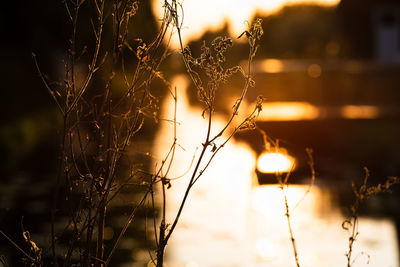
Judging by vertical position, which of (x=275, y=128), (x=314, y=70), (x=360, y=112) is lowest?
(x=275, y=128)

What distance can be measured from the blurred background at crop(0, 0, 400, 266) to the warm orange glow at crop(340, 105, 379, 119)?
0.04 m

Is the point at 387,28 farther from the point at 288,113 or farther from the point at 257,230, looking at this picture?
the point at 257,230

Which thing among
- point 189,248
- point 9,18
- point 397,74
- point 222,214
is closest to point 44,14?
point 9,18

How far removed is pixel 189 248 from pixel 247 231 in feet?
4.39

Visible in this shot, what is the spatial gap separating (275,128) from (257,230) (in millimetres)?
7601

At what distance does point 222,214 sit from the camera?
35.7ft

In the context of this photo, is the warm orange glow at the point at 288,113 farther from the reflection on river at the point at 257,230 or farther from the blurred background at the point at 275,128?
the reflection on river at the point at 257,230

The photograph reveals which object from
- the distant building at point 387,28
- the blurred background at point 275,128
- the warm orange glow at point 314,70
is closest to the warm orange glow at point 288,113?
the blurred background at point 275,128

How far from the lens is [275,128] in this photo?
17.1 meters

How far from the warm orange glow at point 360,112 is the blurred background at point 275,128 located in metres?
0.04

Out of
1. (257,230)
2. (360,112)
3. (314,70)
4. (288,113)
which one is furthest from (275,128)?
(257,230)

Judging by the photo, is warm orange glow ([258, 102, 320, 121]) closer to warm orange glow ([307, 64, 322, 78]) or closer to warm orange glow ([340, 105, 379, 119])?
warm orange glow ([340, 105, 379, 119])

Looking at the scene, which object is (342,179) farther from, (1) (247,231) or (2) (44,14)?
(2) (44,14)

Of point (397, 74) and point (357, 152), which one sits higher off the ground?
point (397, 74)
